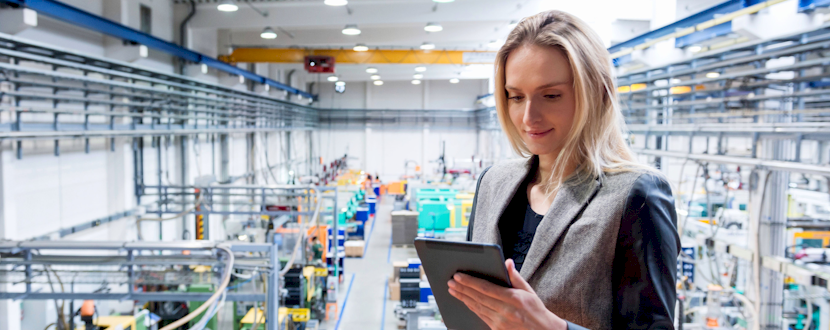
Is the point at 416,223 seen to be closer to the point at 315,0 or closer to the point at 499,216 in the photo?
Result: the point at 315,0

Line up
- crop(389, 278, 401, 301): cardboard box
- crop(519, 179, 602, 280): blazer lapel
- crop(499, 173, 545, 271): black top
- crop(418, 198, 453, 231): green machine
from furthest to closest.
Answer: crop(418, 198, 453, 231): green machine → crop(389, 278, 401, 301): cardboard box → crop(499, 173, 545, 271): black top → crop(519, 179, 602, 280): blazer lapel

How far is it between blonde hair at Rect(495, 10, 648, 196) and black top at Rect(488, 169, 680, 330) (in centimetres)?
7

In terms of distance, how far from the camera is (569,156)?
0.84 m

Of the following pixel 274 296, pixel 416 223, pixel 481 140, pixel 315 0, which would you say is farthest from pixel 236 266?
pixel 481 140

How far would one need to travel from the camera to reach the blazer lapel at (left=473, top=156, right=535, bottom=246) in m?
0.92

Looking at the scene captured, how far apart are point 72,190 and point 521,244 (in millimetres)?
5879

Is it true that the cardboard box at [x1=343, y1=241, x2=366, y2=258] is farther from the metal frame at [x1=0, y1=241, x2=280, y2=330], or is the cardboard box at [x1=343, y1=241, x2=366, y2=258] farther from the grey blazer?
the grey blazer

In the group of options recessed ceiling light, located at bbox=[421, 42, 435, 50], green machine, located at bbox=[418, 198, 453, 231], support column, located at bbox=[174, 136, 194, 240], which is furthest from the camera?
green machine, located at bbox=[418, 198, 453, 231]

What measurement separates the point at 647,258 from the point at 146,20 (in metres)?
7.52

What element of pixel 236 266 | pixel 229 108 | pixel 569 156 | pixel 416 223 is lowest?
pixel 416 223

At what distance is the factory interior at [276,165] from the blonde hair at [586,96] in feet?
0.09

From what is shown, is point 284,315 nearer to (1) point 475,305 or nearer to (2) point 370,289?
(2) point 370,289

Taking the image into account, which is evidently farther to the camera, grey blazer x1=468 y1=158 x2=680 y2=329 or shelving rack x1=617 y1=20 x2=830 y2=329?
shelving rack x1=617 y1=20 x2=830 y2=329

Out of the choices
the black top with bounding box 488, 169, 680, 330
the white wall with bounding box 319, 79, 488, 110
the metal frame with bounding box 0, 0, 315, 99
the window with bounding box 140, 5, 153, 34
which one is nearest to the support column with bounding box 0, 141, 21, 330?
the metal frame with bounding box 0, 0, 315, 99
